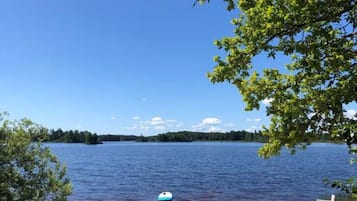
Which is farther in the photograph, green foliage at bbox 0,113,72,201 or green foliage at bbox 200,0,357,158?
green foliage at bbox 0,113,72,201

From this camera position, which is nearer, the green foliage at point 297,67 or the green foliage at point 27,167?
the green foliage at point 297,67

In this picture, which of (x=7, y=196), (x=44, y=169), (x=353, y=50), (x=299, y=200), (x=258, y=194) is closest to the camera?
(x=353, y=50)

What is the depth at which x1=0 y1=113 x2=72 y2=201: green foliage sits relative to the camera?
30.7ft

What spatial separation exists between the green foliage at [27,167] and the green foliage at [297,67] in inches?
212

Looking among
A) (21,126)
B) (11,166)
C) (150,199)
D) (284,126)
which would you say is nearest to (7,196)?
(11,166)

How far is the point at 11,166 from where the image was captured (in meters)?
9.47

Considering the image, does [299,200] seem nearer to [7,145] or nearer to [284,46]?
[7,145]

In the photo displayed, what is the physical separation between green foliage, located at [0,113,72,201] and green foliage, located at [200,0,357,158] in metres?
5.39

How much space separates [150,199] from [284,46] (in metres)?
24.2

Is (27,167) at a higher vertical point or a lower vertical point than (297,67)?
lower

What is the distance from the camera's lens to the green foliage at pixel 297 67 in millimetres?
5180

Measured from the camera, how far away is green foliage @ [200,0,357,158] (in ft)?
17.0

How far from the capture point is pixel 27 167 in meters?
9.66

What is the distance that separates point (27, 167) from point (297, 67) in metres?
6.47
